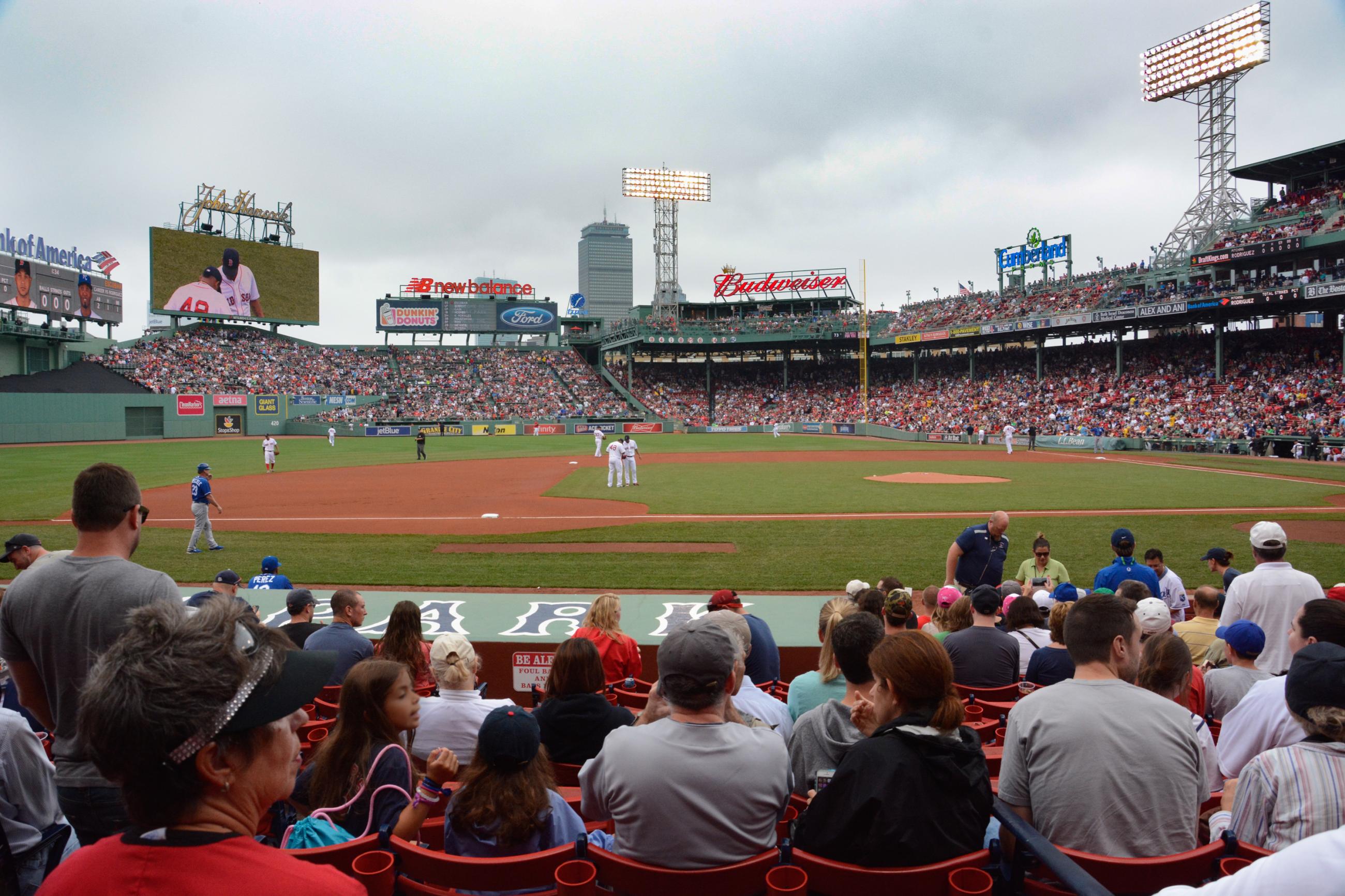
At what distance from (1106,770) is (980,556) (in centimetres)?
771

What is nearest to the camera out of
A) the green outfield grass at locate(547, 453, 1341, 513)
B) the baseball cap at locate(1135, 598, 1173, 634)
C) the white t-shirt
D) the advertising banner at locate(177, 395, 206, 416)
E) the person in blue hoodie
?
the person in blue hoodie

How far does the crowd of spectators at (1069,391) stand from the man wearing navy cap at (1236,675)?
47.9 metres

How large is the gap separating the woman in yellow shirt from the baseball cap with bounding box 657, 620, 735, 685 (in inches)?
345

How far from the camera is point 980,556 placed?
1073 centimetres

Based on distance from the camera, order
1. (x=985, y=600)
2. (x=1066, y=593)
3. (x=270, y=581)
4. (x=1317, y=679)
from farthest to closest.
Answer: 1. (x=270, y=581)
2. (x=1066, y=593)
3. (x=985, y=600)
4. (x=1317, y=679)

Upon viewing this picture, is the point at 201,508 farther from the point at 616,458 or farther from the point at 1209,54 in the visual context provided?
the point at 1209,54

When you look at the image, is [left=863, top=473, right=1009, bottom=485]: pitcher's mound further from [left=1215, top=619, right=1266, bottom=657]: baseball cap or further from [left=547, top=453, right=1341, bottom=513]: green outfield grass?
[left=1215, top=619, right=1266, bottom=657]: baseball cap

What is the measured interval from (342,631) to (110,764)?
201 inches

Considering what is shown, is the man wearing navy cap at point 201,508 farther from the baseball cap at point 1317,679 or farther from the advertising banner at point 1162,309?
the advertising banner at point 1162,309

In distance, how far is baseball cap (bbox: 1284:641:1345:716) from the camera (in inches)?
132

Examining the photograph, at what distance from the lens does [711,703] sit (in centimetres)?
341

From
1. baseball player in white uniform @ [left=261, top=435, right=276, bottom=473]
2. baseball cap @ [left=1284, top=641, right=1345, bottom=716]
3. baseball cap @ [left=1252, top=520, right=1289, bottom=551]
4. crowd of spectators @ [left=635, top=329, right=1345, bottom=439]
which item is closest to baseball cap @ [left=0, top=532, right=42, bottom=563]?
baseball cap @ [left=1284, top=641, right=1345, bottom=716]

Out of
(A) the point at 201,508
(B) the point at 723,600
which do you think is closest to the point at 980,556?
(B) the point at 723,600

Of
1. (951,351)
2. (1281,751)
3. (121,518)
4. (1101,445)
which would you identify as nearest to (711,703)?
(1281,751)
